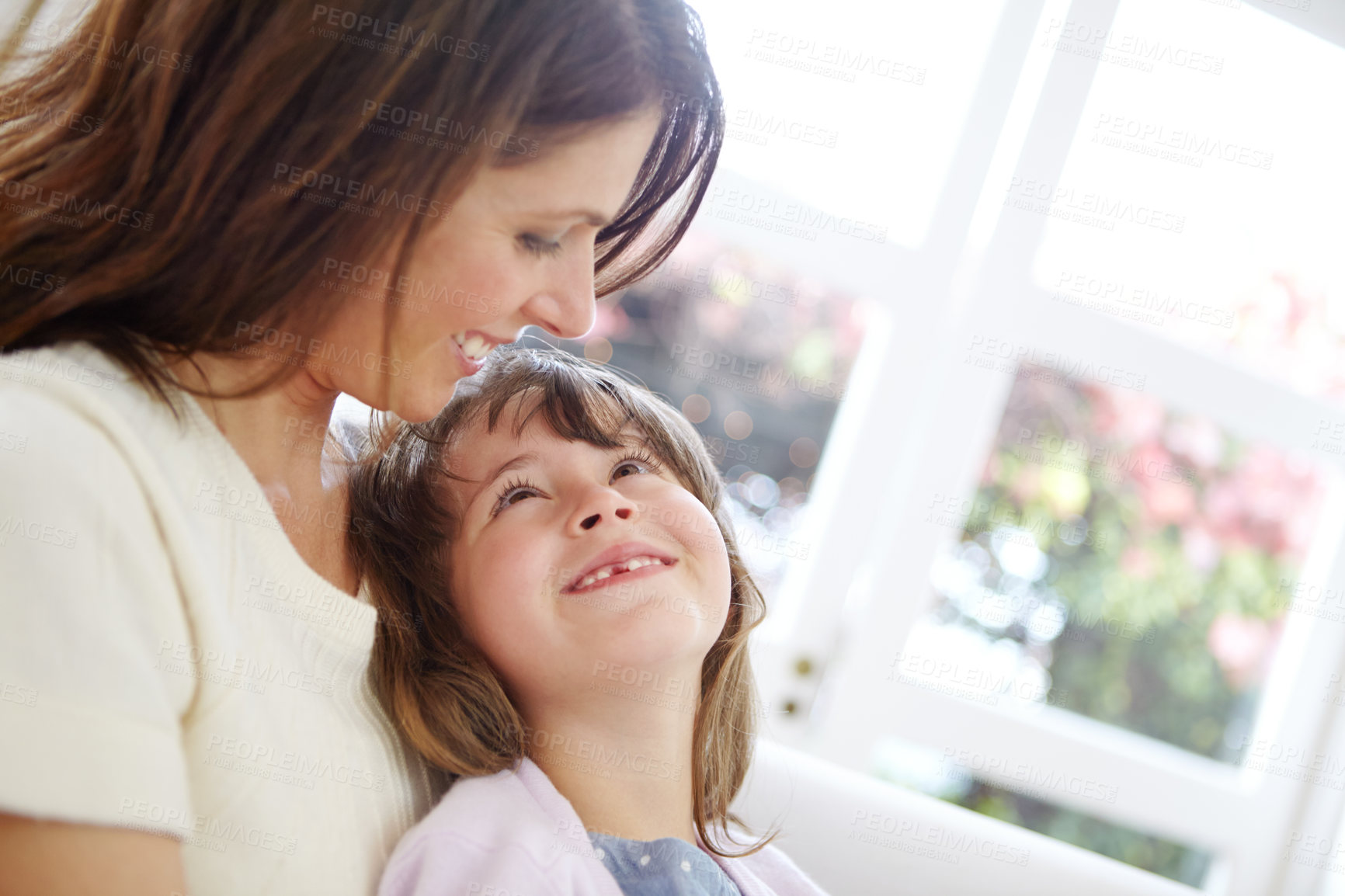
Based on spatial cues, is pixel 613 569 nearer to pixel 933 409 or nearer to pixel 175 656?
pixel 175 656

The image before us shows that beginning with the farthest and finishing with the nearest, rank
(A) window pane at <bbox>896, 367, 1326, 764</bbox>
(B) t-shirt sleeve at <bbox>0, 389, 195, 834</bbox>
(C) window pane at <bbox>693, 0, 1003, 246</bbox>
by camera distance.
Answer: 1. (A) window pane at <bbox>896, 367, 1326, 764</bbox>
2. (C) window pane at <bbox>693, 0, 1003, 246</bbox>
3. (B) t-shirt sleeve at <bbox>0, 389, 195, 834</bbox>

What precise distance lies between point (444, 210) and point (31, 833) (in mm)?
561

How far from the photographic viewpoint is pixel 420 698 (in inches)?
40.4

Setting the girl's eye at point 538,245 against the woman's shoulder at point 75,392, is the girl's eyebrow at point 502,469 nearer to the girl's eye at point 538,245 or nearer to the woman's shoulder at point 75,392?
the girl's eye at point 538,245

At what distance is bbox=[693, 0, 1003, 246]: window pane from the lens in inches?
79.5

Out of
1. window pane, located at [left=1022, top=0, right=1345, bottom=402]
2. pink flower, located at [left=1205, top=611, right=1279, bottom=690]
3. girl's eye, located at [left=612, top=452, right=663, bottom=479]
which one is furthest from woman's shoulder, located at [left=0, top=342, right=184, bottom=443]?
pink flower, located at [left=1205, top=611, right=1279, bottom=690]

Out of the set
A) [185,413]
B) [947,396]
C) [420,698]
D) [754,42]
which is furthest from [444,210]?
[947,396]

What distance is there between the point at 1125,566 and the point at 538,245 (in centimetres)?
204

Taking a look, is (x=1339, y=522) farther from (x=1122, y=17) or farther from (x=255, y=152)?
(x=255, y=152)

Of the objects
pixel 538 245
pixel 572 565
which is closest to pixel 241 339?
pixel 538 245

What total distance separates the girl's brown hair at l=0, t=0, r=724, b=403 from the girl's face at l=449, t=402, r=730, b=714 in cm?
27

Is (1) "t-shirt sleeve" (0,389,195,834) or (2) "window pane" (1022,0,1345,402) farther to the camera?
(2) "window pane" (1022,0,1345,402)

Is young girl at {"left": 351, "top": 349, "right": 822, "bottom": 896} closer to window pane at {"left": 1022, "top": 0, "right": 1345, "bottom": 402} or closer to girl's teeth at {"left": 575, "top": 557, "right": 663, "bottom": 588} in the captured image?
girl's teeth at {"left": 575, "top": 557, "right": 663, "bottom": 588}

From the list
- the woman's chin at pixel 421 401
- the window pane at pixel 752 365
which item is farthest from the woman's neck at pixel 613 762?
the window pane at pixel 752 365
